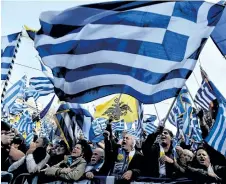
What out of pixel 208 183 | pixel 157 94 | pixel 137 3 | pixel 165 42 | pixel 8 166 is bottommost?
pixel 208 183

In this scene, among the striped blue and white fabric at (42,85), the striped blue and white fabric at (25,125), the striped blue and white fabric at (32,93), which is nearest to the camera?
the striped blue and white fabric at (25,125)

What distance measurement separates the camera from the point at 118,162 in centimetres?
884

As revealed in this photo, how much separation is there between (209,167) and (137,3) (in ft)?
11.6

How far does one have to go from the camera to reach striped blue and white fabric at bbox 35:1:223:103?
745cm

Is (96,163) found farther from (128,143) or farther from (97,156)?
(128,143)

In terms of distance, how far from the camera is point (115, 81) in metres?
7.60

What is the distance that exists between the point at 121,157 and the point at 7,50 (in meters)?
3.51

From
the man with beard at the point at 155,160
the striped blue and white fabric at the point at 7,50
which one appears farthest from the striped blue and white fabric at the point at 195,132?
the striped blue and white fabric at the point at 7,50

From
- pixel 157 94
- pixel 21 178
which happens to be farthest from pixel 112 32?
pixel 21 178

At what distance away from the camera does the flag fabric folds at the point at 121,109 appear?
40.6 feet

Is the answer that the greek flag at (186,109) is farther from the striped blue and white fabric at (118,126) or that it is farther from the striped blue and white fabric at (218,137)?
the striped blue and white fabric at (218,137)

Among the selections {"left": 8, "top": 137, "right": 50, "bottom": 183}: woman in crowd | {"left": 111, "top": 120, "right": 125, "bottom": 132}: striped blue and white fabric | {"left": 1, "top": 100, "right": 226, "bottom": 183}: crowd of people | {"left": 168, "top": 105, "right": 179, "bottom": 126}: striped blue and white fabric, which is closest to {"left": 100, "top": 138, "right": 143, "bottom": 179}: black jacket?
{"left": 1, "top": 100, "right": 226, "bottom": 183}: crowd of people

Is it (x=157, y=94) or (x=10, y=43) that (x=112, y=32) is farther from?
(x=10, y=43)

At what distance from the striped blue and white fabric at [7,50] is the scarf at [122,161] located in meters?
3.13
